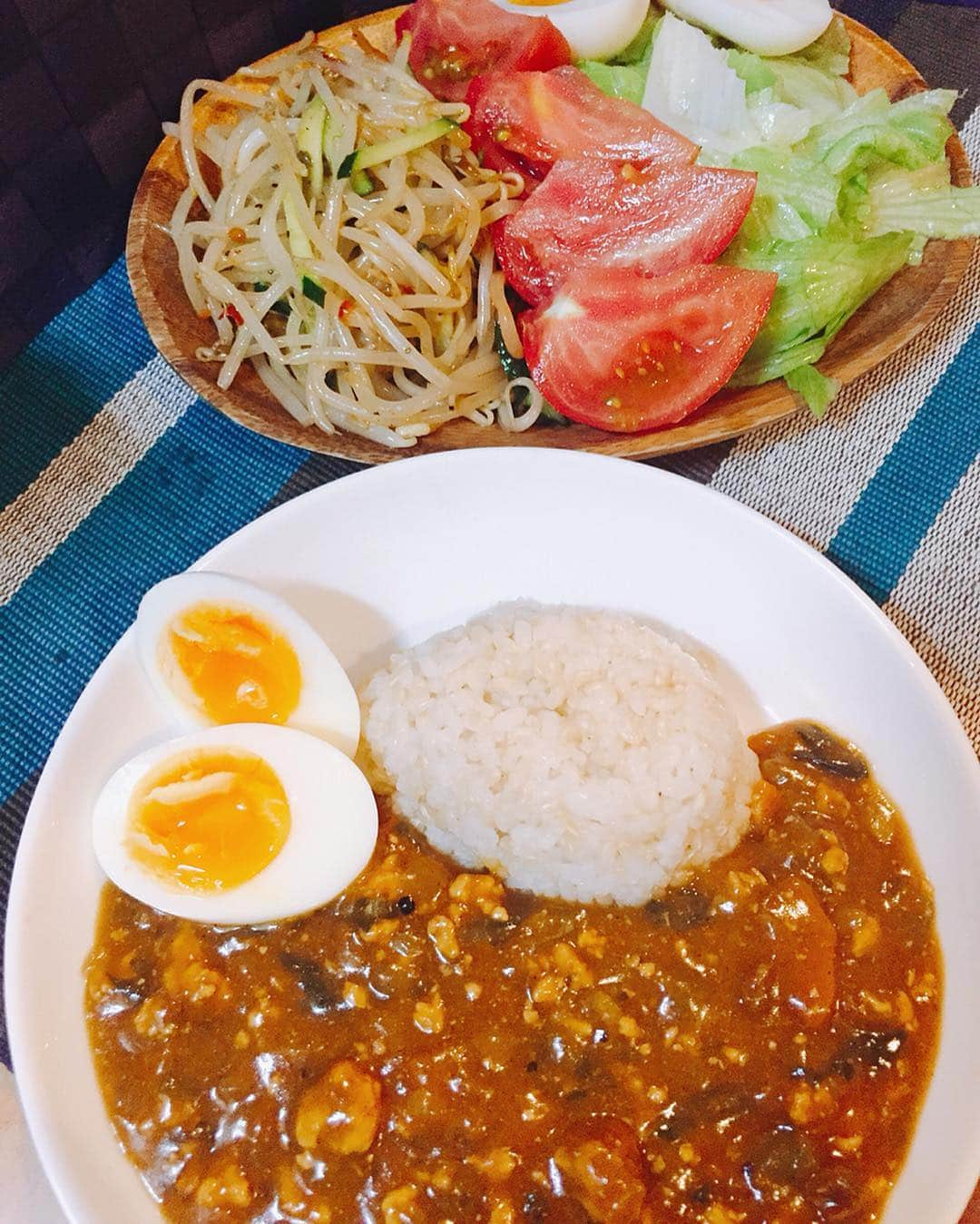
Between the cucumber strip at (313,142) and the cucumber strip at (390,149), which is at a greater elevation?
the cucumber strip at (313,142)

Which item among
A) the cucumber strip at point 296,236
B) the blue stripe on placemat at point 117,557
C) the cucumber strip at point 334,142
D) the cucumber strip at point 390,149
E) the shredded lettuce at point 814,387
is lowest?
the shredded lettuce at point 814,387

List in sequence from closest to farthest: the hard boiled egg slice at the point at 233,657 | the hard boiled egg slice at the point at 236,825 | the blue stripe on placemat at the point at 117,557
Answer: the hard boiled egg slice at the point at 236,825 < the hard boiled egg slice at the point at 233,657 < the blue stripe on placemat at the point at 117,557

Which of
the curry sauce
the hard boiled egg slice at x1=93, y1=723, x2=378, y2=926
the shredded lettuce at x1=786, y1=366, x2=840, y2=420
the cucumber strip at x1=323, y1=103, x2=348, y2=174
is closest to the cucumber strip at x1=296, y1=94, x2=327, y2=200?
the cucumber strip at x1=323, y1=103, x2=348, y2=174

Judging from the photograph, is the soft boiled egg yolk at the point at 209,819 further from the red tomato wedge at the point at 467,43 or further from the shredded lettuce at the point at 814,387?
the red tomato wedge at the point at 467,43

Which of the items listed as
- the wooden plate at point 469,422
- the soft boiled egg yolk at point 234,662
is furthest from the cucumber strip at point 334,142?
the soft boiled egg yolk at point 234,662

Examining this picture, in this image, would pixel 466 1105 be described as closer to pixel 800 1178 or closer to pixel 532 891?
pixel 532 891

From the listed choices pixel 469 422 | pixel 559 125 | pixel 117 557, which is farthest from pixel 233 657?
pixel 559 125
